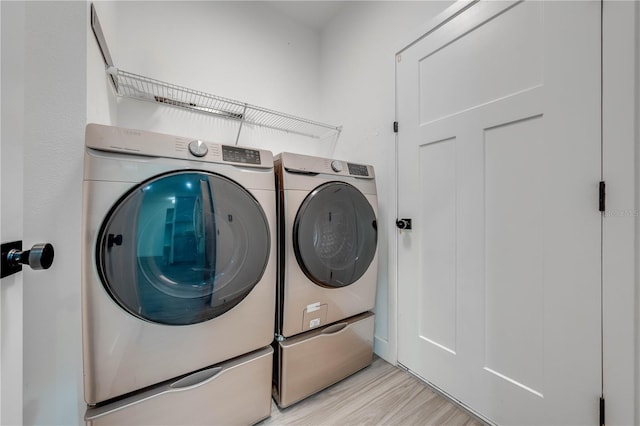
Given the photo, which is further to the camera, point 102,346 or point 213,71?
point 213,71

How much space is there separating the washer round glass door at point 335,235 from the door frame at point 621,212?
90 centimetres

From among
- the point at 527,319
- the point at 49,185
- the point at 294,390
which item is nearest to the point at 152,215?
the point at 49,185

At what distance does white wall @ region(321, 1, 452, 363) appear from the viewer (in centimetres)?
149

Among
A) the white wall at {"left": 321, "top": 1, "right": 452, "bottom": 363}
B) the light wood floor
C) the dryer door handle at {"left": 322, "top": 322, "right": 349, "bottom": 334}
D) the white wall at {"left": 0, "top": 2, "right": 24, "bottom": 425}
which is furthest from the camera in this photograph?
the white wall at {"left": 321, "top": 1, "right": 452, "bottom": 363}

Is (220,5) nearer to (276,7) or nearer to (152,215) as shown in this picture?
(276,7)

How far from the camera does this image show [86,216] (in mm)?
711

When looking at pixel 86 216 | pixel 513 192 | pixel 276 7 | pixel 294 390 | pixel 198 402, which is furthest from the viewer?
pixel 276 7

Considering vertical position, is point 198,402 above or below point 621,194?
below

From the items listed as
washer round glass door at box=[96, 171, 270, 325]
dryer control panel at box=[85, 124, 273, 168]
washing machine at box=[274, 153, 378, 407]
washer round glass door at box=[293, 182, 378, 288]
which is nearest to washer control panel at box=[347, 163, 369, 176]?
washing machine at box=[274, 153, 378, 407]

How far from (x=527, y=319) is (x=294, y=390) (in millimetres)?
1072

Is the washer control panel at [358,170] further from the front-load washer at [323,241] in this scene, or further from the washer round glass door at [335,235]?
the washer round glass door at [335,235]

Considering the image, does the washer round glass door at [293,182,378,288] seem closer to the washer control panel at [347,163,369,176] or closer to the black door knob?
the washer control panel at [347,163,369,176]

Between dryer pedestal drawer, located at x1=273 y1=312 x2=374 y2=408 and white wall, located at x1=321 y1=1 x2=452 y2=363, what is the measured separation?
0.71 ft

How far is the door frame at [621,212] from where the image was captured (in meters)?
0.74
